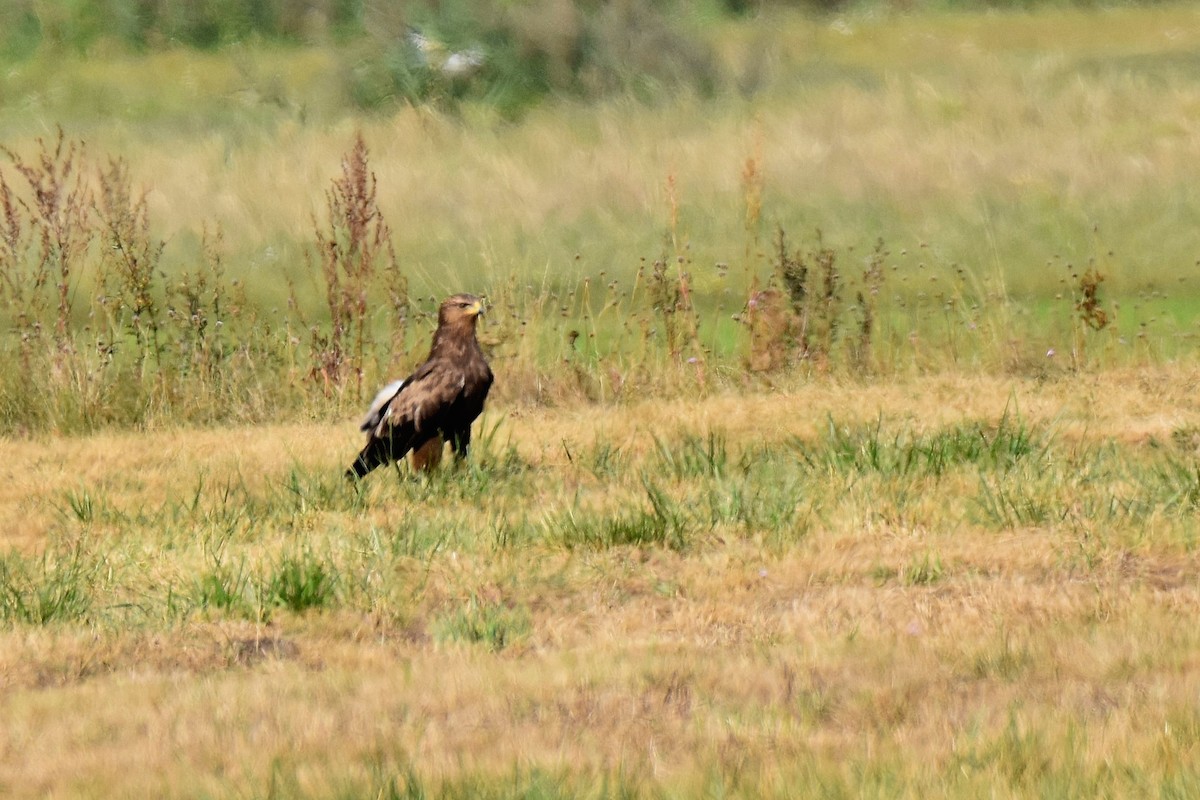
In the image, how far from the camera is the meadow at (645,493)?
13.2ft

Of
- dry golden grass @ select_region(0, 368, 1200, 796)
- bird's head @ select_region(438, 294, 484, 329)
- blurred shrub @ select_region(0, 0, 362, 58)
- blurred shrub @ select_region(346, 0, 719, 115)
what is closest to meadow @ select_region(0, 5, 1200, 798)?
dry golden grass @ select_region(0, 368, 1200, 796)

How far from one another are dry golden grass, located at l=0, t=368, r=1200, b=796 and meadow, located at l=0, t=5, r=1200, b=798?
0.02 meters

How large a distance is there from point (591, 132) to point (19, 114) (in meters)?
8.63

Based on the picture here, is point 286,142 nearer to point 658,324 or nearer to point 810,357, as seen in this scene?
point 658,324

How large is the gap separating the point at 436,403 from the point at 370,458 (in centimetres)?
36

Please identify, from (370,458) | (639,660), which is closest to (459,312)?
(370,458)

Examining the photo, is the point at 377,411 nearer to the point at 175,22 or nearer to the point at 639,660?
the point at 639,660

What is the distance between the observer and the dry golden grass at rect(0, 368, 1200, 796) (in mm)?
3762

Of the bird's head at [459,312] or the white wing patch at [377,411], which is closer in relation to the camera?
the white wing patch at [377,411]

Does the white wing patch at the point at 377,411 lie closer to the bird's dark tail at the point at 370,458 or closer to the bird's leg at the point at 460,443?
the bird's dark tail at the point at 370,458

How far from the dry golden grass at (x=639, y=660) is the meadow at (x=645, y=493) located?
2 cm

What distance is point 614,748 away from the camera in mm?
3918

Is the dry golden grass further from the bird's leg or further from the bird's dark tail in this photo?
the bird's leg

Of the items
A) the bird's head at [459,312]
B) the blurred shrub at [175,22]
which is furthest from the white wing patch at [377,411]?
the blurred shrub at [175,22]
